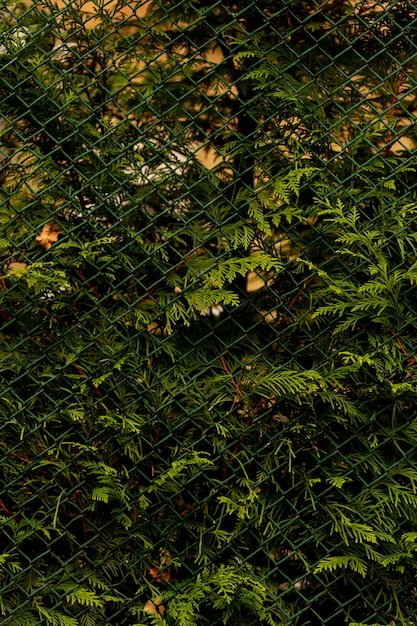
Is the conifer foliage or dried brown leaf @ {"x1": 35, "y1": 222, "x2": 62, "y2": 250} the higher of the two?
dried brown leaf @ {"x1": 35, "y1": 222, "x2": 62, "y2": 250}

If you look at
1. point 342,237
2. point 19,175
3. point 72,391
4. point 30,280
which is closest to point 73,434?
point 72,391

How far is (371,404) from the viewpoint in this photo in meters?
2.71

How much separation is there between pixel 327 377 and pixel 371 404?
0.77ft

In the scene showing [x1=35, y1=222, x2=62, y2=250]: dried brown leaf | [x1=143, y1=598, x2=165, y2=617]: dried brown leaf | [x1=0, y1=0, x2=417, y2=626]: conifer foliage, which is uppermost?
[x1=35, y1=222, x2=62, y2=250]: dried brown leaf

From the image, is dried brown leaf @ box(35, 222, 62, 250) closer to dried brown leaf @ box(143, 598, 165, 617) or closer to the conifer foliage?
the conifer foliage

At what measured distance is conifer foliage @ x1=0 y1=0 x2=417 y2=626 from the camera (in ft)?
8.52

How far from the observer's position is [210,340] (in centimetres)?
274

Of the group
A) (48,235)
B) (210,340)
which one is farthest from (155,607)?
(48,235)

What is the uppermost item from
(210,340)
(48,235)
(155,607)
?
(48,235)

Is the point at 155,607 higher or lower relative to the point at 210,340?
lower

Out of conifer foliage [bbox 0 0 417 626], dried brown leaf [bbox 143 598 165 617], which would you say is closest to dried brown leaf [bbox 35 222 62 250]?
conifer foliage [bbox 0 0 417 626]

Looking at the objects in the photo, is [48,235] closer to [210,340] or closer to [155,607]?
[210,340]

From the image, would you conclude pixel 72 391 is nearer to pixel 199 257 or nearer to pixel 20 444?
pixel 20 444

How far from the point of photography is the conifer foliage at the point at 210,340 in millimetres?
2598
